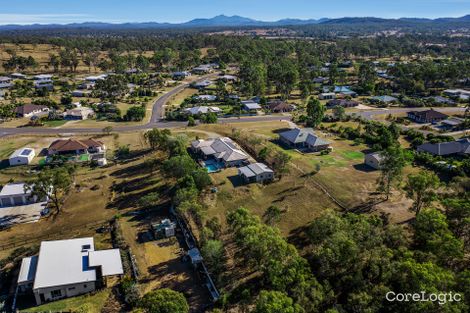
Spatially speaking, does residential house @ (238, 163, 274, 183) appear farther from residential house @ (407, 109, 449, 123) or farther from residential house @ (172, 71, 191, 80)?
residential house @ (172, 71, 191, 80)

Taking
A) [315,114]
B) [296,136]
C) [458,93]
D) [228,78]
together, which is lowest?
[296,136]

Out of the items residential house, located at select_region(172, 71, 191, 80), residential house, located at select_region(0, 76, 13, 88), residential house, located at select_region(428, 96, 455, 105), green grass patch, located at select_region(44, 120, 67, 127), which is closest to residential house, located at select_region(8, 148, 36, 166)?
green grass patch, located at select_region(44, 120, 67, 127)

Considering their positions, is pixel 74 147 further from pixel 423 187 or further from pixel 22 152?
pixel 423 187

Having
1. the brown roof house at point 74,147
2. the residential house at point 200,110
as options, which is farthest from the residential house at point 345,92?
the brown roof house at point 74,147

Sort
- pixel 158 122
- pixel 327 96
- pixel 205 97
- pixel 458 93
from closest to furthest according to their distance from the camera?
pixel 158 122 < pixel 458 93 < pixel 205 97 < pixel 327 96

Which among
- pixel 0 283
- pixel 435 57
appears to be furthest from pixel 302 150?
pixel 435 57

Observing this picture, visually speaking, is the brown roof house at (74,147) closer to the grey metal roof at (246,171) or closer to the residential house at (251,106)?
the grey metal roof at (246,171)

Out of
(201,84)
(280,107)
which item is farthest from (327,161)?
(201,84)
